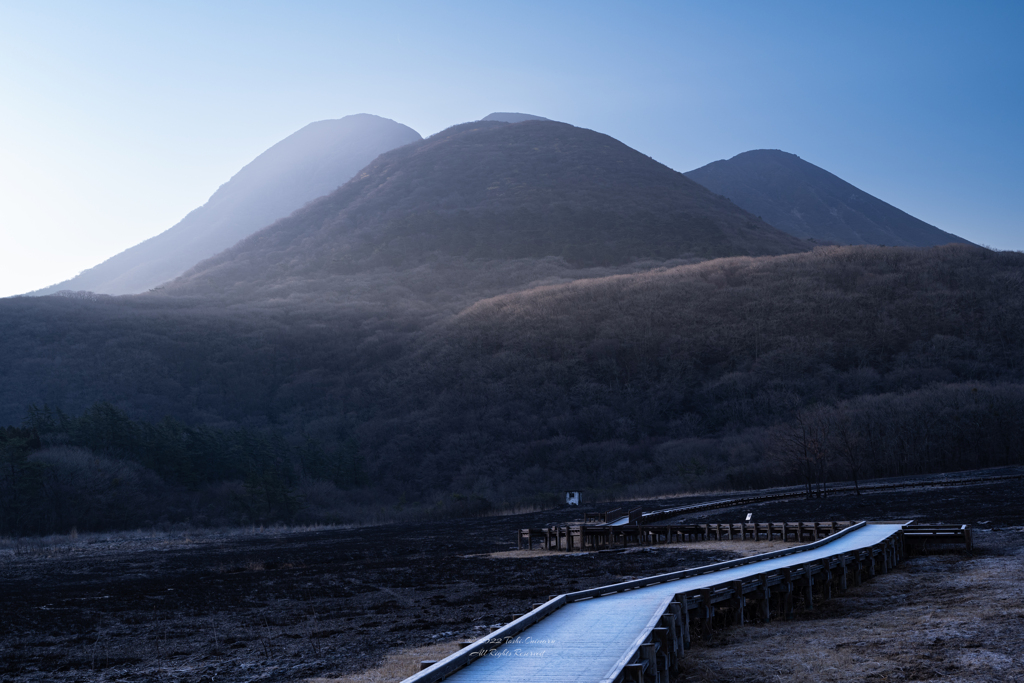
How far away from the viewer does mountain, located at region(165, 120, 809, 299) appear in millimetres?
138375

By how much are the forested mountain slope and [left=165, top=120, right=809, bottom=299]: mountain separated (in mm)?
29386

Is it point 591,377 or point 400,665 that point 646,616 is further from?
point 591,377

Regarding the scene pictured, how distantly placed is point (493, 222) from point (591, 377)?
78.3 m

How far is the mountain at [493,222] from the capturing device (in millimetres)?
138375

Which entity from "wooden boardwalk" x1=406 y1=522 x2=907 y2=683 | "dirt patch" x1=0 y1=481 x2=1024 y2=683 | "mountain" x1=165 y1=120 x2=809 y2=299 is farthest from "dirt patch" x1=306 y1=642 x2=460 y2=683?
"mountain" x1=165 y1=120 x2=809 y2=299

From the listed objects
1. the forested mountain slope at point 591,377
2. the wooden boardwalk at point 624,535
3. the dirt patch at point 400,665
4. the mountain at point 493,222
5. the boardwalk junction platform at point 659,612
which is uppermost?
the mountain at point 493,222

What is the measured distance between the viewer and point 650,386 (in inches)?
3204

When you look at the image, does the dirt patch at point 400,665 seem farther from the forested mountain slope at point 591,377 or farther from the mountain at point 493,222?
the mountain at point 493,222

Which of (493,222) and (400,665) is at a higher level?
(493,222)

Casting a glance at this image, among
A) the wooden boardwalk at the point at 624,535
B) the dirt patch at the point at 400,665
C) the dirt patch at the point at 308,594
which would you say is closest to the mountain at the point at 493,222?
the dirt patch at the point at 308,594

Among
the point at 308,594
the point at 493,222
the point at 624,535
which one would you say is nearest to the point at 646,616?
the point at 308,594

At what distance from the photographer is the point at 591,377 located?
84000 mm

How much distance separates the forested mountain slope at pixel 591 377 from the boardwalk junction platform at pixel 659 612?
104ft

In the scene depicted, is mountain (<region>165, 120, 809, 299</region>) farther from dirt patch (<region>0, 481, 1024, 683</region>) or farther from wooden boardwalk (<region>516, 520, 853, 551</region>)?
wooden boardwalk (<region>516, 520, 853, 551</region>)
